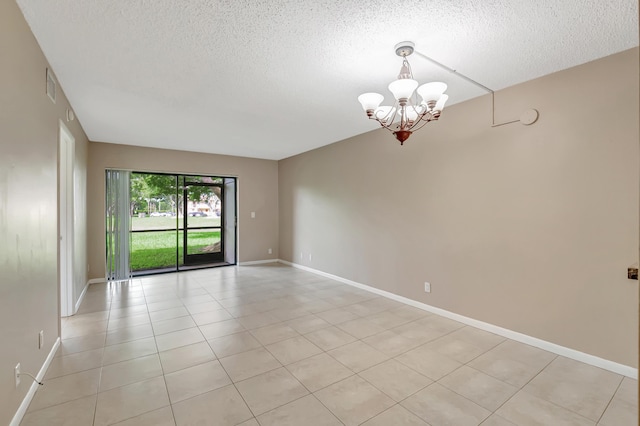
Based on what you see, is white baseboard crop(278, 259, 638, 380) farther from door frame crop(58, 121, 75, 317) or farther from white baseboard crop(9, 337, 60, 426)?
door frame crop(58, 121, 75, 317)

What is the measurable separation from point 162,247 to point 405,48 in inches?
257

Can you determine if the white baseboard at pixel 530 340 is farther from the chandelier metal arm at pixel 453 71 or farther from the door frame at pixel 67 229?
the door frame at pixel 67 229

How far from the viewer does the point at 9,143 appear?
1719 mm

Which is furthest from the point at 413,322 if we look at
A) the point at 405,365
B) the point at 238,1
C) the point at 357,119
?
the point at 238,1

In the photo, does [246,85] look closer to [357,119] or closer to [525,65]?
[357,119]

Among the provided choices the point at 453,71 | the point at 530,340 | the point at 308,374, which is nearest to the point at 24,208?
the point at 308,374

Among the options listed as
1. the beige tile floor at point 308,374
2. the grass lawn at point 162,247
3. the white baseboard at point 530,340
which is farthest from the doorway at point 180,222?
the white baseboard at point 530,340

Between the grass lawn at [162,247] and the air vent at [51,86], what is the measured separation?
392 cm

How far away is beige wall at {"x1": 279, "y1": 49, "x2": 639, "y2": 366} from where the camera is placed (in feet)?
7.94

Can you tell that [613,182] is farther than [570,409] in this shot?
Yes

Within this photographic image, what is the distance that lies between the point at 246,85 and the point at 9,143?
1891mm

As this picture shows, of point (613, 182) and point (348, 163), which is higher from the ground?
point (348, 163)

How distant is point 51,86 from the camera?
8.45 feet

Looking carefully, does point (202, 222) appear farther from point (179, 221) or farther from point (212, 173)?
point (212, 173)
